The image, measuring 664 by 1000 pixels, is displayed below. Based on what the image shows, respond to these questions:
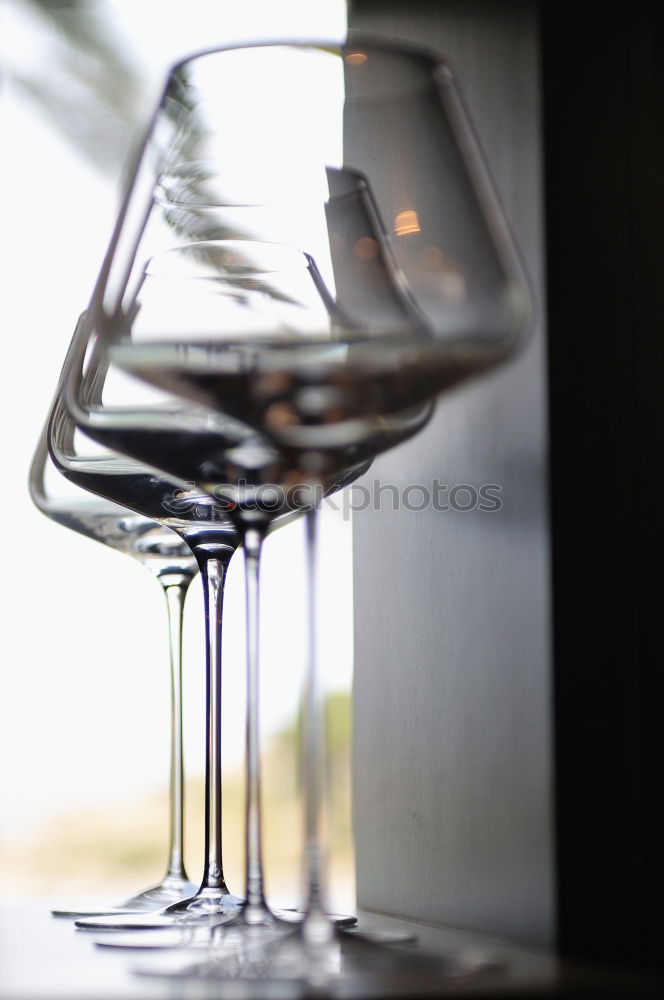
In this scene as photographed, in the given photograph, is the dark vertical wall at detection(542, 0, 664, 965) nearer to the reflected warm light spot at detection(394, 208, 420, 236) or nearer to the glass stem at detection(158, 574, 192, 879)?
the reflected warm light spot at detection(394, 208, 420, 236)

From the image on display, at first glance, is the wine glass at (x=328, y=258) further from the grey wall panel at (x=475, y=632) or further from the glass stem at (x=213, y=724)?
the glass stem at (x=213, y=724)

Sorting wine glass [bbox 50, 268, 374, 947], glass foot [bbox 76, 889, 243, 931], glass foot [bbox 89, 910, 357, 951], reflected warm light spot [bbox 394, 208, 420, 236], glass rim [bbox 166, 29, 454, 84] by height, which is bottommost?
glass foot [bbox 76, 889, 243, 931]

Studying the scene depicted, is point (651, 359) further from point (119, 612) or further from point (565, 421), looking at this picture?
point (119, 612)

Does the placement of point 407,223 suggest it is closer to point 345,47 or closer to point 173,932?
point 345,47

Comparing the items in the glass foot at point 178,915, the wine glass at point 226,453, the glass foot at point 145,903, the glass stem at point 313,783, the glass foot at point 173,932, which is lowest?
the glass foot at point 145,903

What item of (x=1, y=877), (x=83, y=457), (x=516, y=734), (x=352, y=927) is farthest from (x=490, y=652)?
(x=1, y=877)

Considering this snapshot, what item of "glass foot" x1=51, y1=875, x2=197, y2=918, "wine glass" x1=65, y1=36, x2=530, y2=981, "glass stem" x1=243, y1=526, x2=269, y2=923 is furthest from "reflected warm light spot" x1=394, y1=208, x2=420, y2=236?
"glass foot" x1=51, y1=875, x2=197, y2=918

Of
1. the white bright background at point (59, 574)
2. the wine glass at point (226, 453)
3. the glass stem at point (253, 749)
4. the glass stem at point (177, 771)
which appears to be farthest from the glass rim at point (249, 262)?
the white bright background at point (59, 574)
